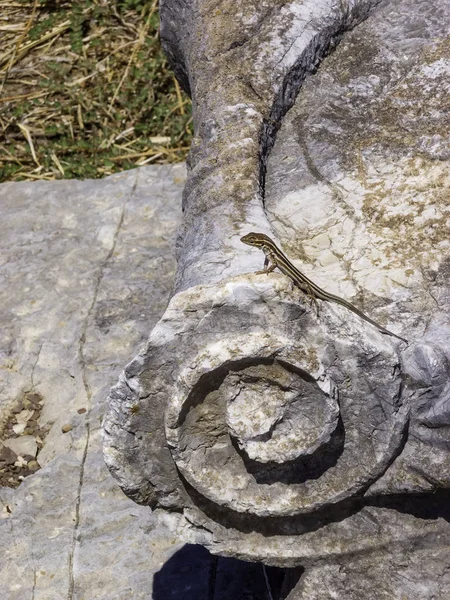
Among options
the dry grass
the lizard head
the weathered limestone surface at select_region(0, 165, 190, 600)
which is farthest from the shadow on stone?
the dry grass

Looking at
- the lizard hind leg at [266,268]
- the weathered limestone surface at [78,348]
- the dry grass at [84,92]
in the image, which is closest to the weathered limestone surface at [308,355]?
the lizard hind leg at [266,268]

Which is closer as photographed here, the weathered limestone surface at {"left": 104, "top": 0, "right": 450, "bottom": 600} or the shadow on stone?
the weathered limestone surface at {"left": 104, "top": 0, "right": 450, "bottom": 600}

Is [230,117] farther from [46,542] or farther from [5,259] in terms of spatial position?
[5,259]

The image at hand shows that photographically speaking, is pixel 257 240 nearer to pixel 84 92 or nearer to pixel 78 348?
pixel 78 348

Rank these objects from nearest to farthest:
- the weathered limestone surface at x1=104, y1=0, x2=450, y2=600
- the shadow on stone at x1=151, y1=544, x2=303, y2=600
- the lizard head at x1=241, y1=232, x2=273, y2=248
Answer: the weathered limestone surface at x1=104, y1=0, x2=450, y2=600
the lizard head at x1=241, y1=232, x2=273, y2=248
the shadow on stone at x1=151, y1=544, x2=303, y2=600

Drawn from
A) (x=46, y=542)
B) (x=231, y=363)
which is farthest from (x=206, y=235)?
(x=46, y=542)

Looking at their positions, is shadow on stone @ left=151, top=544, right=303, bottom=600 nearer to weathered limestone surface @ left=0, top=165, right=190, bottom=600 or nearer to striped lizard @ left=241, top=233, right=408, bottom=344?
weathered limestone surface @ left=0, top=165, right=190, bottom=600

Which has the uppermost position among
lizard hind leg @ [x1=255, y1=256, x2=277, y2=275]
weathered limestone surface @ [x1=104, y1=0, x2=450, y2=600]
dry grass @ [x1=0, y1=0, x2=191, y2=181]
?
lizard hind leg @ [x1=255, y1=256, x2=277, y2=275]

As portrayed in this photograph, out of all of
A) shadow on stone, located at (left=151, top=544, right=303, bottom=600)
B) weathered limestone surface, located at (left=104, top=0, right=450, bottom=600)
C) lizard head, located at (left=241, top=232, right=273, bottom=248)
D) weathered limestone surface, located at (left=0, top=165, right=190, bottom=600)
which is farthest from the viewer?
weathered limestone surface, located at (left=0, top=165, right=190, bottom=600)
